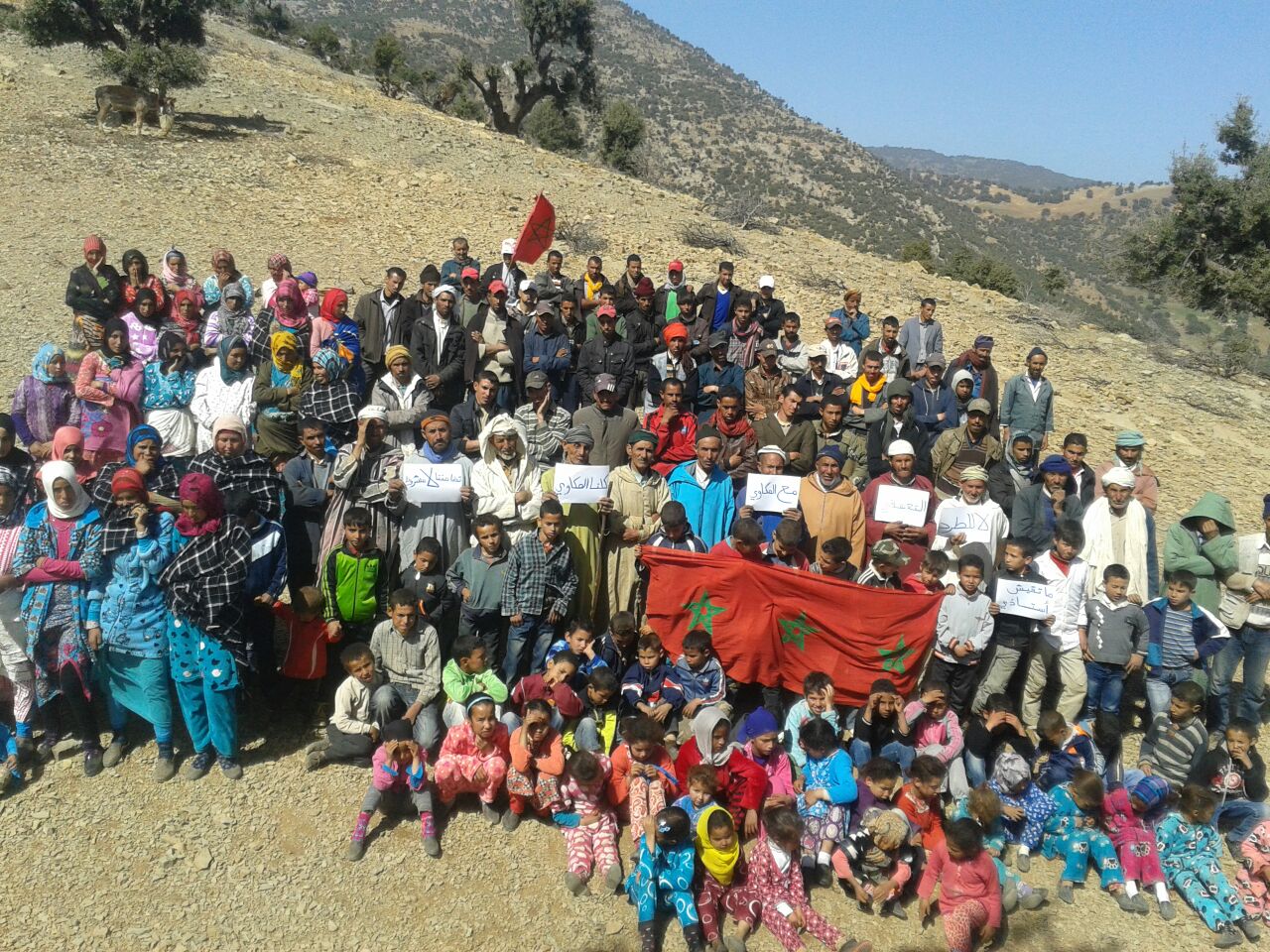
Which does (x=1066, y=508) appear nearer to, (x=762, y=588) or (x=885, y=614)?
(x=885, y=614)

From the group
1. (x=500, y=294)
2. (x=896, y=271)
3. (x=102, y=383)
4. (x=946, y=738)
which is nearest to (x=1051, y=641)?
(x=946, y=738)

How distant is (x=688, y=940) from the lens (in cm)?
468

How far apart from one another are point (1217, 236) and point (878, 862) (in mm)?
20035

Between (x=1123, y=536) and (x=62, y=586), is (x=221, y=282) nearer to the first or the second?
(x=62, y=586)

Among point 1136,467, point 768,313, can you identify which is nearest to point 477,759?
point 1136,467

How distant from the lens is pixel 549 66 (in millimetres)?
34219

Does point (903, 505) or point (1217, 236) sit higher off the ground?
point (1217, 236)

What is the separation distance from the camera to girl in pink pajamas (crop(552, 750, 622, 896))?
196 inches

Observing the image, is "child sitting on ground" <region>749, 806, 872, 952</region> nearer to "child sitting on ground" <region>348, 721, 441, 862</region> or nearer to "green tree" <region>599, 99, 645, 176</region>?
"child sitting on ground" <region>348, 721, 441, 862</region>

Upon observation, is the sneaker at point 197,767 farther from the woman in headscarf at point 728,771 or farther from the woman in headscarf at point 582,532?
the woman in headscarf at point 728,771

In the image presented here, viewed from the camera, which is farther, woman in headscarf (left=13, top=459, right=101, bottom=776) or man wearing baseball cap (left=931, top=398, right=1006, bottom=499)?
man wearing baseball cap (left=931, top=398, right=1006, bottom=499)

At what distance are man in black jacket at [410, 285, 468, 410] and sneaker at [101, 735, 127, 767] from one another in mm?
3859

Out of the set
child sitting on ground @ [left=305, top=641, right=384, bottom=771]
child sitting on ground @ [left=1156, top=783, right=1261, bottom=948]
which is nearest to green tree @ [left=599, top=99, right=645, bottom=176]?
child sitting on ground @ [left=305, top=641, right=384, bottom=771]

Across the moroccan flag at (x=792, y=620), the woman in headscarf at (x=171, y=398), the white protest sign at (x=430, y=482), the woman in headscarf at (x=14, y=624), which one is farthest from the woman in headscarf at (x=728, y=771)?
the woman in headscarf at (x=171, y=398)
